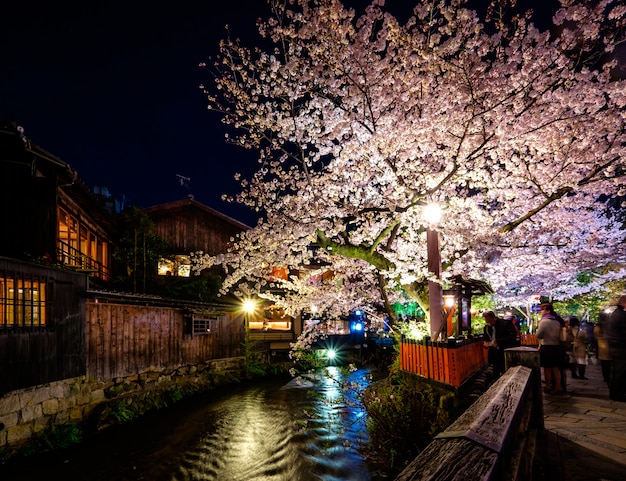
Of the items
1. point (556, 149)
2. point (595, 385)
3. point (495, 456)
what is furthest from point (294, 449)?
point (556, 149)

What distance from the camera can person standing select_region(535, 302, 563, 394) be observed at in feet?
31.2

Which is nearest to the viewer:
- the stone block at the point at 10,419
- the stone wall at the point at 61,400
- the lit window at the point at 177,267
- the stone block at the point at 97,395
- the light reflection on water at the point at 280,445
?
the light reflection on water at the point at 280,445

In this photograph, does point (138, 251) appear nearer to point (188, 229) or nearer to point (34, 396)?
point (188, 229)

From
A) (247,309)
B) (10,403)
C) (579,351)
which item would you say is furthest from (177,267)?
(579,351)

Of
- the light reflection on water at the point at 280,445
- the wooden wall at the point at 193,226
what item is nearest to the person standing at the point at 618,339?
the light reflection on water at the point at 280,445

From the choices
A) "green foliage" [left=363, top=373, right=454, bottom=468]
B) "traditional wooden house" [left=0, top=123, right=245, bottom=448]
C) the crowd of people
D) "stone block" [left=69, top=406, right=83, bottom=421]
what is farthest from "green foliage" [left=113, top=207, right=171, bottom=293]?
the crowd of people

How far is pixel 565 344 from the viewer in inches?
406

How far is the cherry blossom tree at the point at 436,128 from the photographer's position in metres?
11.0

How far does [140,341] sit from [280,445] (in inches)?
298

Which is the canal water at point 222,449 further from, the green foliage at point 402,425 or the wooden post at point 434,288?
the wooden post at point 434,288

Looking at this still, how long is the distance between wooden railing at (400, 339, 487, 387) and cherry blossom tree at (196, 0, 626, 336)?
1.99 metres

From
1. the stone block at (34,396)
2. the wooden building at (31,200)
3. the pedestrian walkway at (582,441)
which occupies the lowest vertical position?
the stone block at (34,396)

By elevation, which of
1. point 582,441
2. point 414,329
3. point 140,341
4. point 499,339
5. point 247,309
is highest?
point 247,309

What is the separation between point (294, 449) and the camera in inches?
414
